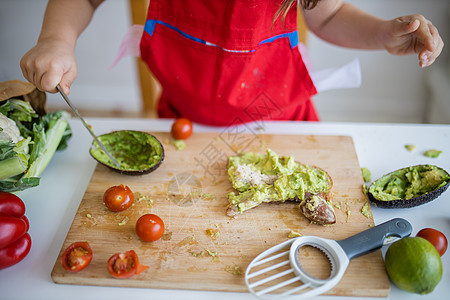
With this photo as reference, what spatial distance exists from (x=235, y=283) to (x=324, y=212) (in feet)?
1.25

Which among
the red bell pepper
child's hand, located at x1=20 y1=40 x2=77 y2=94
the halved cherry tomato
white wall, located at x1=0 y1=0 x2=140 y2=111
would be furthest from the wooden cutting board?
white wall, located at x1=0 y1=0 x2=140 y2=111

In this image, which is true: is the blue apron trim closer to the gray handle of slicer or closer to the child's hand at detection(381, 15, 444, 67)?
the child's hand at detection(381, 15, 444, 67)

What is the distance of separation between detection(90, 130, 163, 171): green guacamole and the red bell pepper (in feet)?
1.22

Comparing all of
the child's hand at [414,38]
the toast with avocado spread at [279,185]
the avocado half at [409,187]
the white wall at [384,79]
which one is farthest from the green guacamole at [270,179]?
the white wall at [384,79]

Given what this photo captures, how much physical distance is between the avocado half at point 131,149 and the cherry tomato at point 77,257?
39 cm

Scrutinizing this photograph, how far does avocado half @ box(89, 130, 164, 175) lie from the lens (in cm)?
144

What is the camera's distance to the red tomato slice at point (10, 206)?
1.13 m

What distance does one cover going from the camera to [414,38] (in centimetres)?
140

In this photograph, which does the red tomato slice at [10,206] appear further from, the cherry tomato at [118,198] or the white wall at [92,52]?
the white wall at [92,52]

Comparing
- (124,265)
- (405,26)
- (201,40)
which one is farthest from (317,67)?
(124,265)

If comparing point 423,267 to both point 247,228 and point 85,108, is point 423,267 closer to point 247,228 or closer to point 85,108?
point 247,228

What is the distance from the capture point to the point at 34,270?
110 cm

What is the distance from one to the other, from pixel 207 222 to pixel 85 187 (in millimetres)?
538

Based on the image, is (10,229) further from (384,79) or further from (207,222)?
(384,79)
